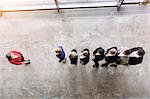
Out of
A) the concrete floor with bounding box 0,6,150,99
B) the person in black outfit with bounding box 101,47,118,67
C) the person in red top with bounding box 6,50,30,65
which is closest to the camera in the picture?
the person in black outfit with bounding box 101,47,118,67

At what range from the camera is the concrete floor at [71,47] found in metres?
6.11

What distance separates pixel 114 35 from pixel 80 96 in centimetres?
219

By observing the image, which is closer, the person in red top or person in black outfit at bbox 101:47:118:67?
person in black outfit at bbox 101:47:118:67

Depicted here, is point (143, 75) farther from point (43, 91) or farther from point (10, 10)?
point (10, 10)

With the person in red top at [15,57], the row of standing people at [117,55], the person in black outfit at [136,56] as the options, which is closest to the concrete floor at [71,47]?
the person in red top at [15,57]

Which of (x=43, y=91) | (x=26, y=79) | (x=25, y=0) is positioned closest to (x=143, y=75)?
(x=43, y=91)

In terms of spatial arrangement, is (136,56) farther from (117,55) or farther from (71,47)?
(71,47)

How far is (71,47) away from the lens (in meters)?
6.59

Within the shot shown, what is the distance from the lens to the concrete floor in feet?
20.0

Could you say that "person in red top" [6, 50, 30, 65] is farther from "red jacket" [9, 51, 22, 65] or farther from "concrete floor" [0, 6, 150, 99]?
"concrete floor" [0, 6, 150, 99]

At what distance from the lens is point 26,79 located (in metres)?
6.30

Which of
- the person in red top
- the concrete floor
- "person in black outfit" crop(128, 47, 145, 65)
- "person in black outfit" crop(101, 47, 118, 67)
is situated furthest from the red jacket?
"person in black outfit" crop(128, 47, 145, 65)

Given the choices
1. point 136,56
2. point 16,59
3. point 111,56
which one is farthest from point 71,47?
point 136,56

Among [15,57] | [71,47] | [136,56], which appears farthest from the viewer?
[71,47]
